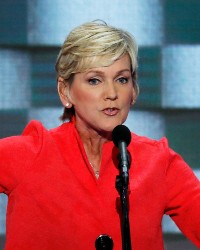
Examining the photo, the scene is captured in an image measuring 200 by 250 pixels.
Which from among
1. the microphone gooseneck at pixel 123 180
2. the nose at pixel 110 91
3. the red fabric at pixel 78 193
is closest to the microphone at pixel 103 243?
the red fabric at pixel 78 193

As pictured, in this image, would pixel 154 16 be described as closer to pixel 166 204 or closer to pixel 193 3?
pixel 193 3

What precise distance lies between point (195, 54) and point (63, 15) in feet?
1.70

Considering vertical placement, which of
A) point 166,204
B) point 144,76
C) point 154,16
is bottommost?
point 166,204

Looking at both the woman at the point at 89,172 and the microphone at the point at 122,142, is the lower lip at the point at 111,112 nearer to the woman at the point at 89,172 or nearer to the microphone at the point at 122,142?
the woman at the point at 89,172

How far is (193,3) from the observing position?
2549 millimetres

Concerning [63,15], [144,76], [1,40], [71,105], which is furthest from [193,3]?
[71,105]

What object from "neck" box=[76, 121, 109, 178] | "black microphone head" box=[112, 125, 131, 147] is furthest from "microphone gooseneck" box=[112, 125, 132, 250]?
"neck" box=[76, 121, 109, 178]

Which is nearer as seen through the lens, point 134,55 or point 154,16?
point 134,55

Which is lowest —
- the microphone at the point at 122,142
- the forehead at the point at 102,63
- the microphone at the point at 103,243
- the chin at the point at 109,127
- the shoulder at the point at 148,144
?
the microphone at the point at 103,243

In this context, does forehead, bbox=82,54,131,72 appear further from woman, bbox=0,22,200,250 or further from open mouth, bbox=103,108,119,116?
Answer: open mouth, bbox=103,108,119,116

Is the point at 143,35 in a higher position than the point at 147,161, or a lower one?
higher

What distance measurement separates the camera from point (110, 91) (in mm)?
1728

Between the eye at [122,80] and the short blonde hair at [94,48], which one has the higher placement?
the short blonde hair at [94,48]

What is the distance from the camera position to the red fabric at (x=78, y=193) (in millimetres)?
1721
